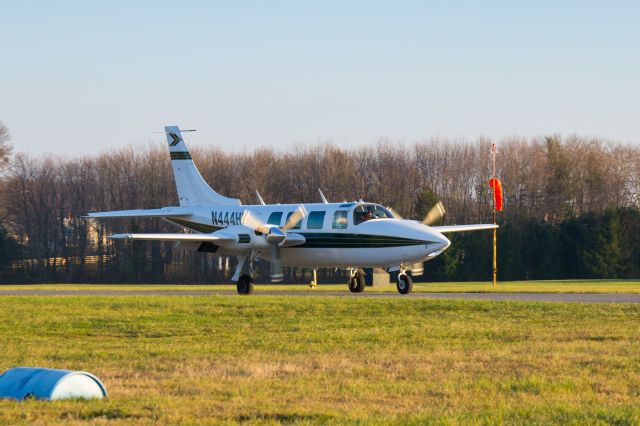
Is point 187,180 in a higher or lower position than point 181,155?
lower

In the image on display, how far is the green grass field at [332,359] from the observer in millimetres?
11617

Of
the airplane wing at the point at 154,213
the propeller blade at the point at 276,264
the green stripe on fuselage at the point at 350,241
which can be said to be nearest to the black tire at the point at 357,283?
the green stripe on fuselage at the point at 350,241

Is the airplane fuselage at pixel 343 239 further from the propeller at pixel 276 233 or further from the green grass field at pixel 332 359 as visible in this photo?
the green grass field at pixel 332 359

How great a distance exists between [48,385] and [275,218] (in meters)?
25.6

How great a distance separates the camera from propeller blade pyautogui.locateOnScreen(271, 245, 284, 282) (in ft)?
118

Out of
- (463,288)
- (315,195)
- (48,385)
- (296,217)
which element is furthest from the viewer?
(315,195)

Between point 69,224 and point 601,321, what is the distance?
88551mm

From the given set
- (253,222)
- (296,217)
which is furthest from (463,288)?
(253,222)

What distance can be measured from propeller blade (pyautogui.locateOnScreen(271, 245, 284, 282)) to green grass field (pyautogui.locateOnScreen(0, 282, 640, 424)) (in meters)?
6.90

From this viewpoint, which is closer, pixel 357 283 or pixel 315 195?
pixel 357 283

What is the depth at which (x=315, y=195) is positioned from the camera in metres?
97.2

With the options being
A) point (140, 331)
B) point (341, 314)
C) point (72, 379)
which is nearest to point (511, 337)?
point (341, 314)

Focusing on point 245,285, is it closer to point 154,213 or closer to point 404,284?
point 404,284

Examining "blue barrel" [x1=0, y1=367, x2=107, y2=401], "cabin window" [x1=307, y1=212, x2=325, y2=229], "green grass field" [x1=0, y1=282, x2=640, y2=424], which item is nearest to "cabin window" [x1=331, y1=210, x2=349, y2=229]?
"cabin window" [x1=307, y1=212, x2=325, y2=229]
